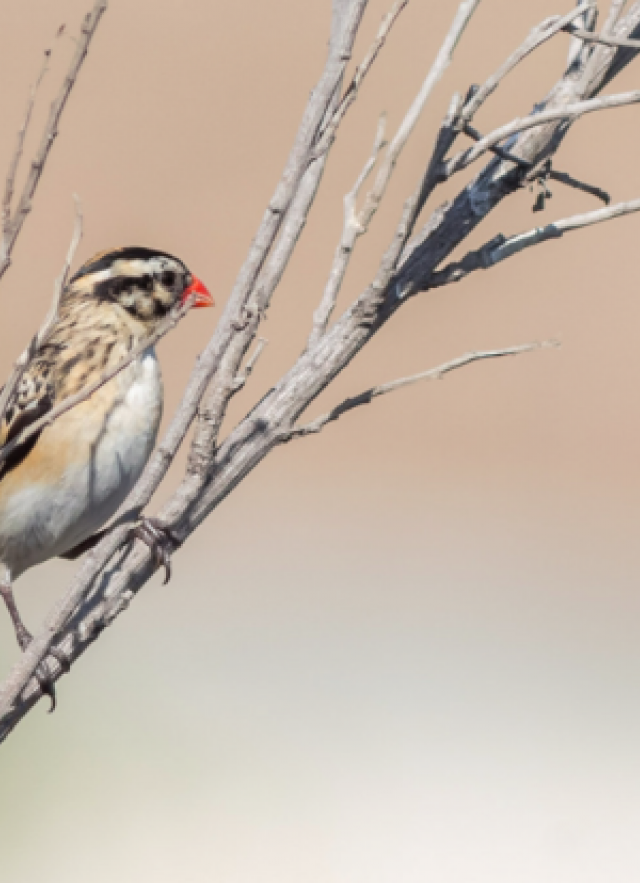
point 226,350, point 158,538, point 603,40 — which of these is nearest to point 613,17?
point 603,40

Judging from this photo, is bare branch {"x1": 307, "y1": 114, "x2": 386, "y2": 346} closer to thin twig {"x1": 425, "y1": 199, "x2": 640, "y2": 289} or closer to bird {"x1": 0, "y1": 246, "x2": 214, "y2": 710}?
thin twig {"x1": 425, "y1": 199, "x2": 640, "y2": 289}

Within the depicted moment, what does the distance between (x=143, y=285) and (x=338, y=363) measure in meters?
2.02

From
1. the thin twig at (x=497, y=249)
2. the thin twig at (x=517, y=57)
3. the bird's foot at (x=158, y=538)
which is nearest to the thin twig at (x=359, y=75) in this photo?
the thin twig at (x=517, y=57)

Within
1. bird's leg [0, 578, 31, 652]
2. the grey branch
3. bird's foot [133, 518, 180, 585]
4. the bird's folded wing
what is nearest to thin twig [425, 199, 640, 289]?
the grey branch

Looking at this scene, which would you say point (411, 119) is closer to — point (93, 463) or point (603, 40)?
point (603, 40)

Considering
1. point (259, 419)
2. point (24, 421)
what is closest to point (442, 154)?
point (259, 419)

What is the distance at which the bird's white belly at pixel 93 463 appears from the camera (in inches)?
136

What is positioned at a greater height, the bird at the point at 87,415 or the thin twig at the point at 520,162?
the thin twig at the point at 520,162

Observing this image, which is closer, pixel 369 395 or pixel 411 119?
pixel 411 119

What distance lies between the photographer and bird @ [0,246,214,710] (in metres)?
3.48

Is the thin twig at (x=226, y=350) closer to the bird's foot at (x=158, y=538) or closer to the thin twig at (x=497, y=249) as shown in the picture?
the bird's foot at (x=158, y=538)

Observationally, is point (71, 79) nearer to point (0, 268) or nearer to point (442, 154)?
point (0, 268)

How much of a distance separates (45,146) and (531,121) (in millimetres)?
→ 705

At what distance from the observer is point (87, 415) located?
11.4ft
